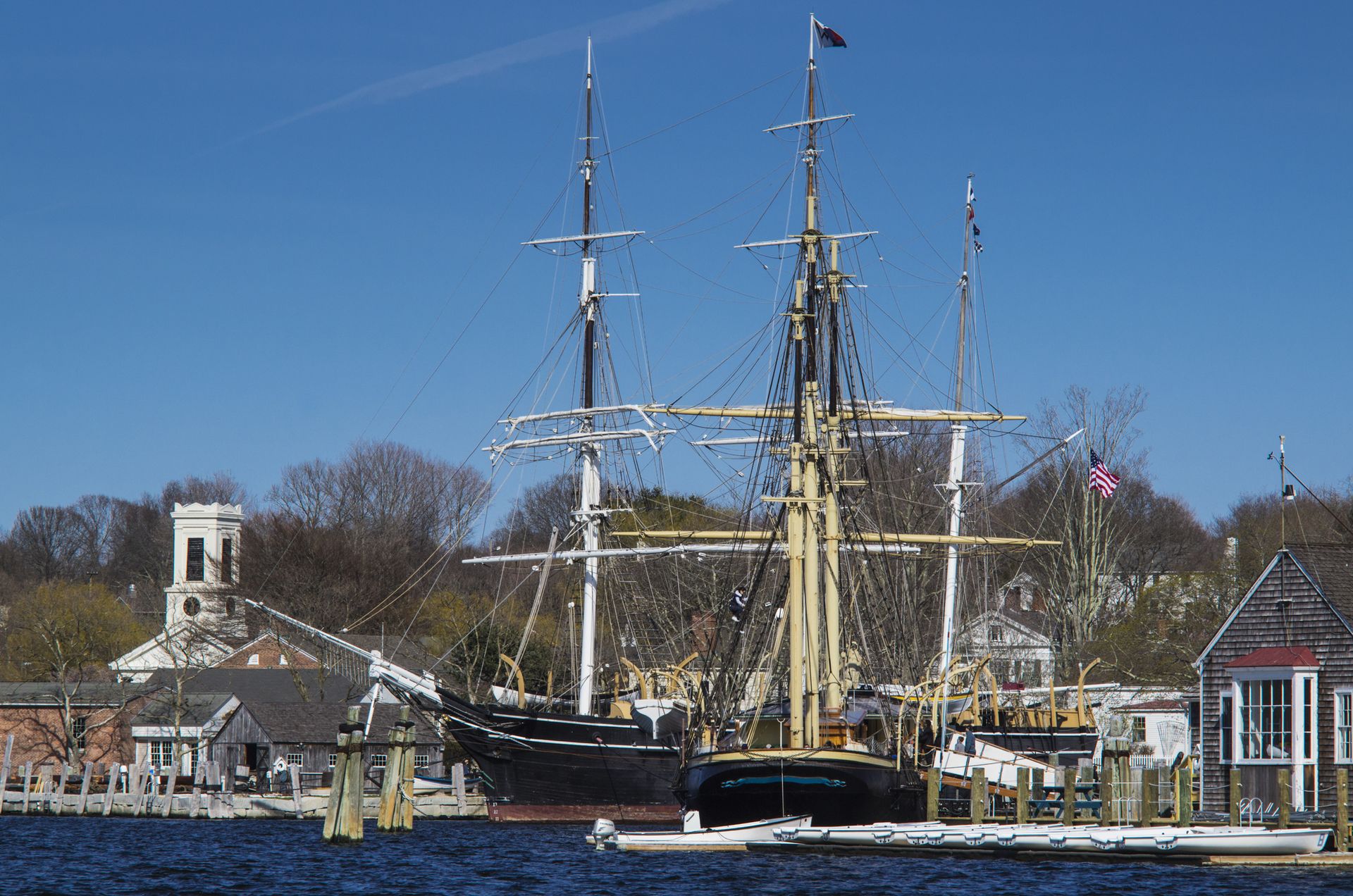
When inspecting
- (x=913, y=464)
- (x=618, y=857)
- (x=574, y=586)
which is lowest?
(x=618, y=857)

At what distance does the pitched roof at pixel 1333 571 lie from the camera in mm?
35062

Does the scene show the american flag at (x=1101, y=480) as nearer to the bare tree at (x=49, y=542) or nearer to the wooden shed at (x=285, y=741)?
the wooden shed at (x=285, y=741)

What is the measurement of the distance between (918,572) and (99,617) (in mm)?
44397

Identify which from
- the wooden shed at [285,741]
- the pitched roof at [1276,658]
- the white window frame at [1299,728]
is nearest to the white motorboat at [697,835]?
the pitched roof at [1276,658]

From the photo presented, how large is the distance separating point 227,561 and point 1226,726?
69.8 meters

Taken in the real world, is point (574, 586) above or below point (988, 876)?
above

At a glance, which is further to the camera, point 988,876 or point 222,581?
point 222,581

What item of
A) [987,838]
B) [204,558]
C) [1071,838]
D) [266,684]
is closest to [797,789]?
[987,838]

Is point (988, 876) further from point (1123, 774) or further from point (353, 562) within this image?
point (353, 562)

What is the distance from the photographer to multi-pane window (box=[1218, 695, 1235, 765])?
3644cm

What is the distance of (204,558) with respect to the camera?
316 feet

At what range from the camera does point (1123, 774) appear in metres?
35.7

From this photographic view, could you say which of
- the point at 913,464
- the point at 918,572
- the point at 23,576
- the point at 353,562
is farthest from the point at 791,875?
the point at 23,576

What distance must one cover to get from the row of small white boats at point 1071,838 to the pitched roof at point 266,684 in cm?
4346
